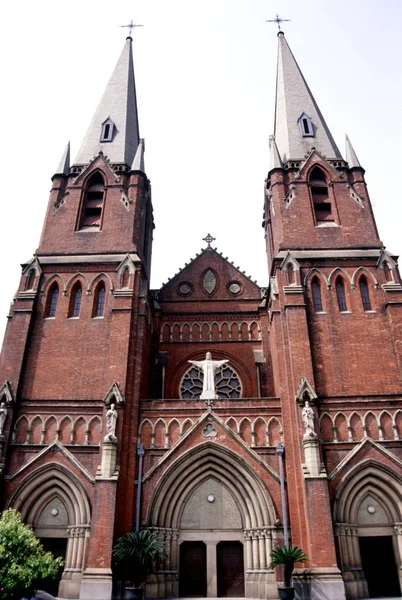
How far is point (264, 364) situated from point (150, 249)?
33.0 feet

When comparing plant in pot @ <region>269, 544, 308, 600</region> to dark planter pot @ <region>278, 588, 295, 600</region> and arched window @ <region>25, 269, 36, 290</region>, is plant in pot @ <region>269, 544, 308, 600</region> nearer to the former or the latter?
→ dark planter pot @ <region>278, 588, 295, 600</region>

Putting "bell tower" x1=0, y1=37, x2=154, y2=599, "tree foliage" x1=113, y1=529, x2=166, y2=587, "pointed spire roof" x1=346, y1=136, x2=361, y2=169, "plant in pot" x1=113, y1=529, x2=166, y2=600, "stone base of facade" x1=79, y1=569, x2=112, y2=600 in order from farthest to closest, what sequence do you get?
"pointed spire roof" x1=346, y1=136, x2=361, y2=169 < "bell tower" x1=0, y1=37, x2=154, y2=599 < "tree foliage" x1=113, y1=529, x2=166, y2=587 < "plant in pot" x1=113, y1=529, x2=166, y2=600 < "stone base of facade" x1=79, y1=569, x2=112, y2=600

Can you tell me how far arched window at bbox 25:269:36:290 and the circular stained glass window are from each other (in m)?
8.83

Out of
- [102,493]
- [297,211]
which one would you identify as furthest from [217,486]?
[297,211]

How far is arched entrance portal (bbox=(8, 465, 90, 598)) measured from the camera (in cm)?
1842

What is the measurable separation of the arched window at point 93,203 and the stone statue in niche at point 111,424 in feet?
33.4

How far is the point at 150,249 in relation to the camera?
30.5 metres

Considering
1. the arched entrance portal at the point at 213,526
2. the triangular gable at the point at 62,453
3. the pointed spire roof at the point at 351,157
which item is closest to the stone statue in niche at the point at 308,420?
the arched entrance portal at the point at 213,526

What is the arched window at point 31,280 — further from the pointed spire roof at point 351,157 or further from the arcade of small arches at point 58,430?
the pointed spire roof at point 351,157

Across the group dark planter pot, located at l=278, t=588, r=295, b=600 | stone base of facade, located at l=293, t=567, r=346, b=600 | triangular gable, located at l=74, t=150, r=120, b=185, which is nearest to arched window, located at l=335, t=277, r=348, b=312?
stone base of facade, located at l=293, t=567, r=346, b=600

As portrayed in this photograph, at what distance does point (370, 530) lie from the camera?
1864 cm

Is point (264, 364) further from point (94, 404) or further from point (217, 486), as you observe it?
point (94, 404)

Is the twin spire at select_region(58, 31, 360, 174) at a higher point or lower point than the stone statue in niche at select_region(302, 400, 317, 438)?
higher

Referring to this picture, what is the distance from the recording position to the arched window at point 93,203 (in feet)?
A: 86.5
